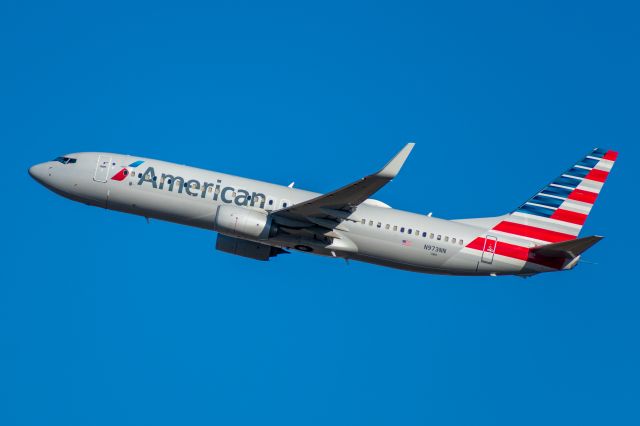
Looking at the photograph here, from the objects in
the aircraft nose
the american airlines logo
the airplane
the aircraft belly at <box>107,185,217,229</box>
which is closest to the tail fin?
the airplane

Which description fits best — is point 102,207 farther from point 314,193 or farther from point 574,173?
point 574,173

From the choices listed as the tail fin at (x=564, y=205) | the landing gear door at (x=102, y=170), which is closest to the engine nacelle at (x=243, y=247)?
the landing gear door at (x=102, y=170)

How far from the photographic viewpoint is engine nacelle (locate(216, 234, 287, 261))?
55.3m

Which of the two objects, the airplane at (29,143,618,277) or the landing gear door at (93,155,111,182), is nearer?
the airplane at (29,143,618,277)

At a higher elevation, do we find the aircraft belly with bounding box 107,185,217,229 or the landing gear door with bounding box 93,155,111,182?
the landing gear door with bounding box 93,155,111,182

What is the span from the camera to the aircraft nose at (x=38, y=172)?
180 ft

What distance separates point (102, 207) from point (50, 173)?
366 cm

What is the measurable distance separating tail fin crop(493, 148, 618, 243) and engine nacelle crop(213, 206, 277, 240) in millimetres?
13370

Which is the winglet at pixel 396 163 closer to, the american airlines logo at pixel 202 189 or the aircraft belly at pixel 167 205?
the american airlines logo at pixel 202 189

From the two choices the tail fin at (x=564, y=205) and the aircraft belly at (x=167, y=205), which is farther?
the tail fin at (x=564, y=205)

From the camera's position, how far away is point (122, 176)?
174 ft

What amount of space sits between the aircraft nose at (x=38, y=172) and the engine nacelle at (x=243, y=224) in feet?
35.7

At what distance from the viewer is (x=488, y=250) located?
5388 cm

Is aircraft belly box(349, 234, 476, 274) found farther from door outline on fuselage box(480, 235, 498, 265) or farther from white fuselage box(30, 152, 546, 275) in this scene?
door outline on fuselage box(480, 235, 498, 265)
